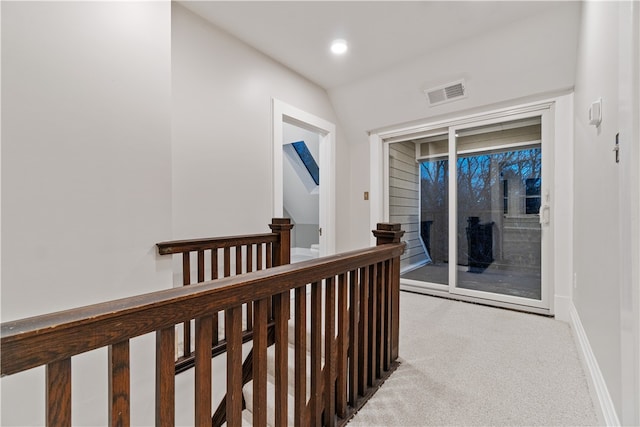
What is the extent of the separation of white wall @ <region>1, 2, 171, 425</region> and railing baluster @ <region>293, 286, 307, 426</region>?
1.19 metres

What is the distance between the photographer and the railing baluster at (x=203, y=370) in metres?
0.80

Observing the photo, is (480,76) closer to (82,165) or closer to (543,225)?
(543,225)

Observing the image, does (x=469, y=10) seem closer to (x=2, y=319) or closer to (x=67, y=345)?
(x=67, y=345)

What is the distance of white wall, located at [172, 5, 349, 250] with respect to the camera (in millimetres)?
2203

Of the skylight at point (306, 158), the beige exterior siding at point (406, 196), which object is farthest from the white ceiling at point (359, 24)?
the skylight at point (306, 158)

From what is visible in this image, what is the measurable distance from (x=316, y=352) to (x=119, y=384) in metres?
0.75

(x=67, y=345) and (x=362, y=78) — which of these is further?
(x=362, y=78)

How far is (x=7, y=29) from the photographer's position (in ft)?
4.44

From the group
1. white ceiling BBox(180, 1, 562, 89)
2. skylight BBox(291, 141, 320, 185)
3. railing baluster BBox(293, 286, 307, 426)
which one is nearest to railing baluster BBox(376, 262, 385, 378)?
railing baluster BBox(293, 286, 307, 426)

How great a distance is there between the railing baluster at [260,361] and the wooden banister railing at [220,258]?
0.75 meters

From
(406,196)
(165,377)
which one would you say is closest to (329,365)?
(165,377)

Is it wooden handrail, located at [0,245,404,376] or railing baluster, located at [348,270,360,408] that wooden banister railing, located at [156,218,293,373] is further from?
wooden handrail, located at [0,245,404,376]

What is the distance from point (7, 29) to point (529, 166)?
3.89m

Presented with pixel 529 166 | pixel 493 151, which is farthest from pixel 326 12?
pixel 529 166
